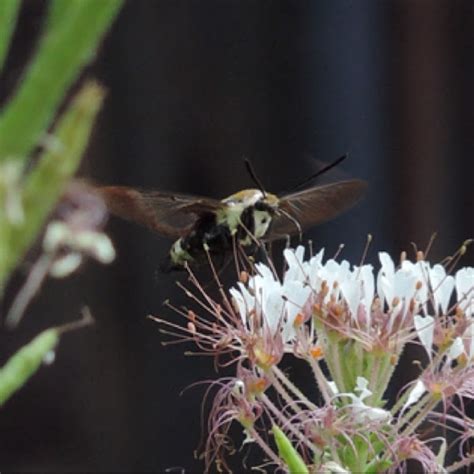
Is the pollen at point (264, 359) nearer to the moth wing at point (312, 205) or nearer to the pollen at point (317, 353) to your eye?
the pollen at point (317, 353)

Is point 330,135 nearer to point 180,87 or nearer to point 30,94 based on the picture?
point 180,87

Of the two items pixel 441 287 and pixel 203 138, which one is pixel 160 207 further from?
pixel 203 138

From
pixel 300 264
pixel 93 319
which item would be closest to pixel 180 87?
pixel 93 319

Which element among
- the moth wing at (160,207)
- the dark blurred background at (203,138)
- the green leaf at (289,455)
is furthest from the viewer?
the dark blurred background at (203,138)

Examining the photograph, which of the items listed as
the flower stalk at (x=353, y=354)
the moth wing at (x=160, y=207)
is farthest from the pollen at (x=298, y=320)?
the moth wing at (x=160, y=207)

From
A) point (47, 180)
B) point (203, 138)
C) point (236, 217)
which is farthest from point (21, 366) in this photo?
point (203, 138)

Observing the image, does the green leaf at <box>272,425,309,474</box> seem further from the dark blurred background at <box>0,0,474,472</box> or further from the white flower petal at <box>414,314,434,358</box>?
the dark blurred background at <box>0,0,474,472</box>

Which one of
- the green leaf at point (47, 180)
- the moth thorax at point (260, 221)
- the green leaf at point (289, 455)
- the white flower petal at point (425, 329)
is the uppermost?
the green leaf at point (47, 180)
